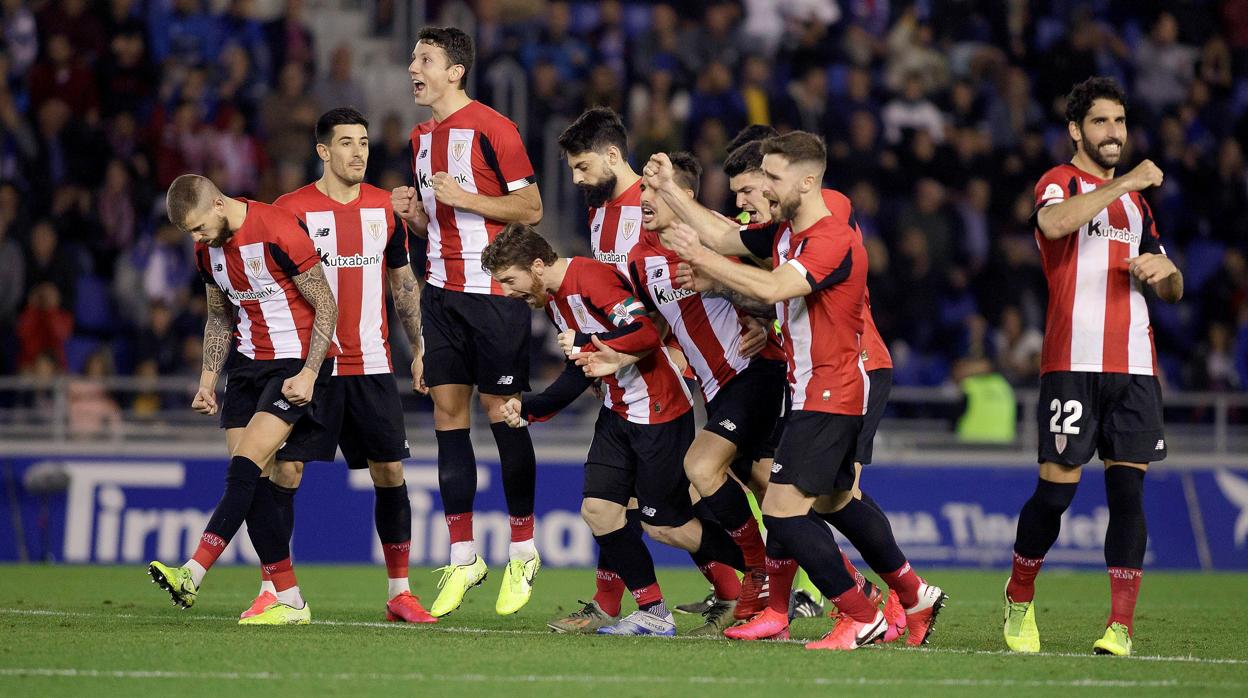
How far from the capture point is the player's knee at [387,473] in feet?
29.2

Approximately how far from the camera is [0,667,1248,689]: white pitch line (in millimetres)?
6199

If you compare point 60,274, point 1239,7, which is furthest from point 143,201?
point 1239,7

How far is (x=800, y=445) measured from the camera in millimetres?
7098

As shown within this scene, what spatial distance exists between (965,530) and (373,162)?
257 inches

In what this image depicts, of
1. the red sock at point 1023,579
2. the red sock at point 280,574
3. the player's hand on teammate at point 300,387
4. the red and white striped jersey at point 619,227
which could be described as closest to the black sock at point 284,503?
the red sock at point 280,574

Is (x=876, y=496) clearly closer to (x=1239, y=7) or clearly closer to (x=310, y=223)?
(x=310, y=223)

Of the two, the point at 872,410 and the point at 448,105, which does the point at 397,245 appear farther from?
the point at 872,410

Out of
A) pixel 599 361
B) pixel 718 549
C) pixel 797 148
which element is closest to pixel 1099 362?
pixel 797 148

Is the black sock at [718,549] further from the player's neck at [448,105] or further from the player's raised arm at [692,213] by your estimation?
the player's neck at [448,105]

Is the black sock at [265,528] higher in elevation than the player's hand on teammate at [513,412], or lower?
lower

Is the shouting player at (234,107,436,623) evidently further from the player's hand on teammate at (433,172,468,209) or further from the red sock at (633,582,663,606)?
the red sock at (633,582,663,606)

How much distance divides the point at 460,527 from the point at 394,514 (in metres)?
0.48

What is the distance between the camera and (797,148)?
720 centimetres

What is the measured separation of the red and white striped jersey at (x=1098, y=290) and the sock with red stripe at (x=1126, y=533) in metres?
0.48
